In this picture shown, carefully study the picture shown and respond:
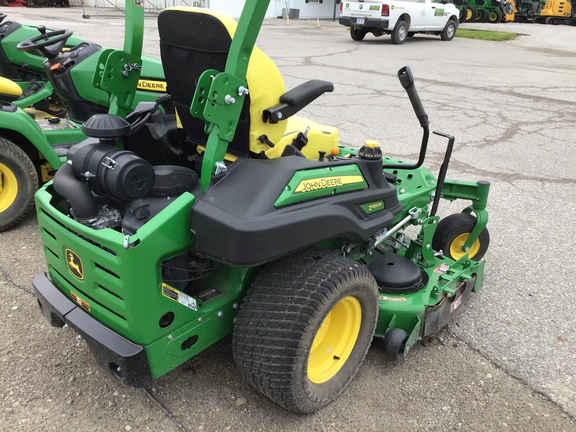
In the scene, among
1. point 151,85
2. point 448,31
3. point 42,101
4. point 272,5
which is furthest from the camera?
point 272,5

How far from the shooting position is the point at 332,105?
7.79 meters

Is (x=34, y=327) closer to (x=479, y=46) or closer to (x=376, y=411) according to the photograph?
(x=376, y=411)

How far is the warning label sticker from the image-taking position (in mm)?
1987

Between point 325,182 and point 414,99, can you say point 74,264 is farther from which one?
point 414,99

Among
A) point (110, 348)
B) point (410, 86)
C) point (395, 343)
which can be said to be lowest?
point (395, 343)

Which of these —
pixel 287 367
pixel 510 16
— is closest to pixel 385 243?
pixel 287 367

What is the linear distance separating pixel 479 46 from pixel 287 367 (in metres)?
16.1

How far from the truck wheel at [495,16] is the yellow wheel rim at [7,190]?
84.1 ft

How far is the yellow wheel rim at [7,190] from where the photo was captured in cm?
372

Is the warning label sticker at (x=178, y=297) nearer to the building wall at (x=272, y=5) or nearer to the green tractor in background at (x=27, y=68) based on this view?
the green tractor in background at (x=27, y=68)

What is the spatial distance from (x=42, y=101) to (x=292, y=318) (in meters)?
3.94

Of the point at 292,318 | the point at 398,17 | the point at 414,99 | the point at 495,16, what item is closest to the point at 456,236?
the point at 414,99

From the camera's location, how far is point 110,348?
76.4 inches

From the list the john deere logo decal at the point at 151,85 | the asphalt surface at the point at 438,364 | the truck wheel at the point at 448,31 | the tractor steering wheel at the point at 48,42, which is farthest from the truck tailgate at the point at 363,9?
the tractor steering wheel at the point at 48,42
